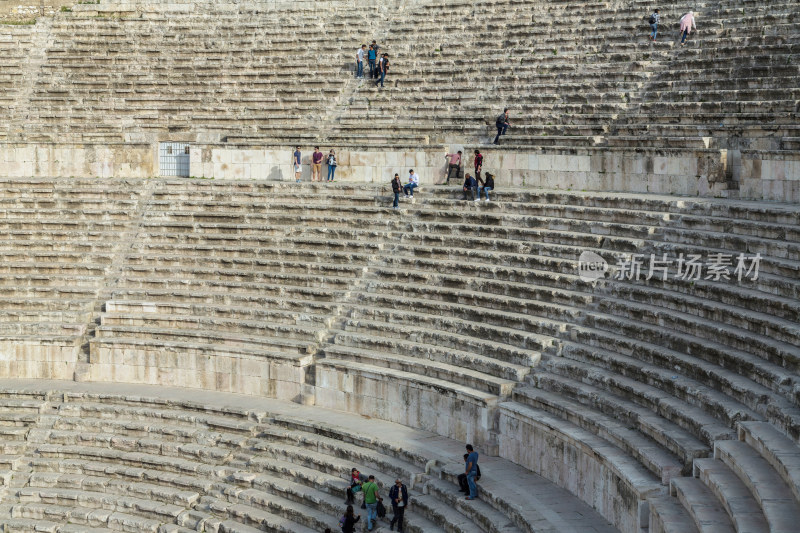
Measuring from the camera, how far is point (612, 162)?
23312 mm

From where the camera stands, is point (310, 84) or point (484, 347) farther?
point (310, 84)

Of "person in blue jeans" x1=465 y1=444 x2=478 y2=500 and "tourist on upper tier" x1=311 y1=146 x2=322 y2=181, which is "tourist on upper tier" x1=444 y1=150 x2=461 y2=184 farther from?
"person in blue jeans" x1=465 y1=444 x2=478 y2=500

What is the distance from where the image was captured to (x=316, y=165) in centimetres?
2731

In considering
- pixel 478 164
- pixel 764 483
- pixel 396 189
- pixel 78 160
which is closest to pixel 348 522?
pixel 764 483

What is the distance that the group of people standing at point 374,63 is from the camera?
99.4ft

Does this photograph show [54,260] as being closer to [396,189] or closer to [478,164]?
[396,189]

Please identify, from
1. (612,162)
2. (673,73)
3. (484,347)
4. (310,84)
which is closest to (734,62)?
(673,73)

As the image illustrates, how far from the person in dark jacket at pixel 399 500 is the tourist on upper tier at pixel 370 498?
30cm

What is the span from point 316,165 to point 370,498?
12.1 metres

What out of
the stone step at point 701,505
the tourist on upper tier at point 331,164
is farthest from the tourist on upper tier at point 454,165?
the stone step at point 701,505

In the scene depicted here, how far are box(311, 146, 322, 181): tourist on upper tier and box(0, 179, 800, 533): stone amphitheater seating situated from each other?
1008 mm

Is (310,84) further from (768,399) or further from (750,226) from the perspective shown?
(768,399)

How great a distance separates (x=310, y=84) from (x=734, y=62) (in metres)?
12.0

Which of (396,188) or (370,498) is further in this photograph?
(396,188)
